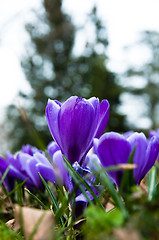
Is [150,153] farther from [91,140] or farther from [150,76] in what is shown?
[150,76]

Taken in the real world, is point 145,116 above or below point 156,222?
below

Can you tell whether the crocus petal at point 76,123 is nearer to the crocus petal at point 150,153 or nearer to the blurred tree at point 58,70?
the crocus petal at point 150,153

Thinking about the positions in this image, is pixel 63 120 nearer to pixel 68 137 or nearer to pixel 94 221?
pixel 68 137

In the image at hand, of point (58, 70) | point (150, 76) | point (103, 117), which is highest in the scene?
point (58, 70)

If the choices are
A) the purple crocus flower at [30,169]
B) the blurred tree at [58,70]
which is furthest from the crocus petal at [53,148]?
the blurred tree at [58,70]

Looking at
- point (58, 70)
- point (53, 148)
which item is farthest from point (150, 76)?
point (53, 148)

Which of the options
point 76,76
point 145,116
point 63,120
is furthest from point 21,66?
point 63,120
